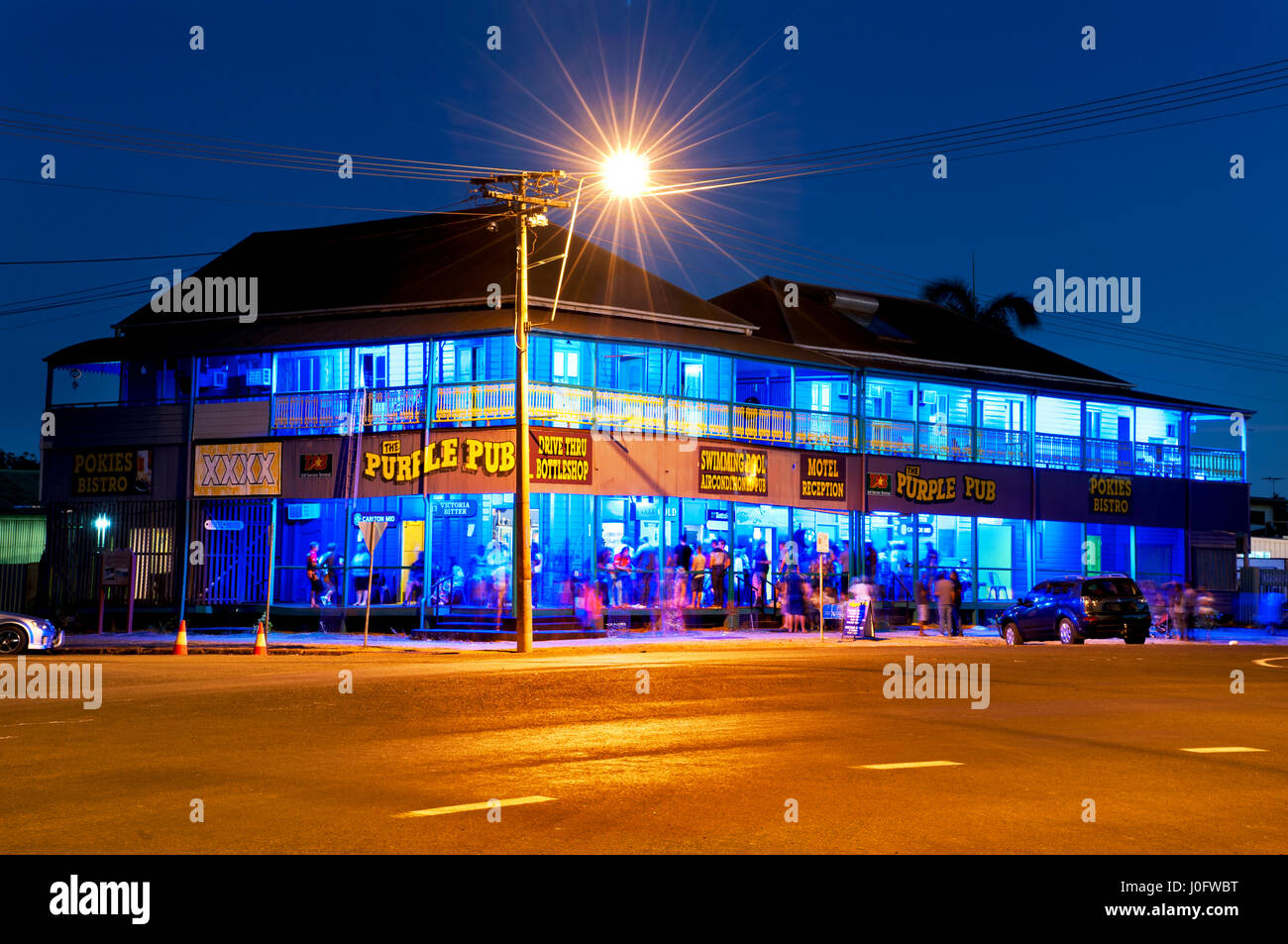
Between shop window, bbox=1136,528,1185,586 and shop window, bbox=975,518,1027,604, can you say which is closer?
shop window, bbox=975,518,1027,604

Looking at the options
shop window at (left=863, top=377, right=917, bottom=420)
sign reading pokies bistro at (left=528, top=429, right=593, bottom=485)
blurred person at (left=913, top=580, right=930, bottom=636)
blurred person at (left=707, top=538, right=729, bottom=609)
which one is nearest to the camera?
sign reading pokies bistro at (left=528, top=429, right=593, bottom=485)

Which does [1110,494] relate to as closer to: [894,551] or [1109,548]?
[1109,548]

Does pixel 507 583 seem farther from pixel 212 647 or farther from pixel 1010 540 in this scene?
pixel 1010 540

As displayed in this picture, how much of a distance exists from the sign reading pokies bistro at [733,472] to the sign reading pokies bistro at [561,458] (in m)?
3.77

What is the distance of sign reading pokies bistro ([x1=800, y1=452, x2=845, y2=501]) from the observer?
126ft

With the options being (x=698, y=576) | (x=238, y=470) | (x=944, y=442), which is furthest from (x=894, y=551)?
(x=238, y=470)

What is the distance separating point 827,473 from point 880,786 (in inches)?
1165

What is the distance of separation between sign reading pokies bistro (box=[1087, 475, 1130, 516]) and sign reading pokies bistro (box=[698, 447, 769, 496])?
13.7 m

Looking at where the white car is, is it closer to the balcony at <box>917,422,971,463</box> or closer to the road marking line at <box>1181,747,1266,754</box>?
the road marking line at <box>1181,747,1266,754</box>

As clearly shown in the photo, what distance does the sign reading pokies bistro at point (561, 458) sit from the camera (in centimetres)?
3278

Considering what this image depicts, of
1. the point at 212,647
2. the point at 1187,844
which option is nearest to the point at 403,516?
the point at 212,647

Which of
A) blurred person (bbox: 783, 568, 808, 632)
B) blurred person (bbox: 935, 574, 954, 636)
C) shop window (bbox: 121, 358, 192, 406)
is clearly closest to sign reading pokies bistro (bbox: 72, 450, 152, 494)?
shop window (bbox: 121, 358, 192, 406)

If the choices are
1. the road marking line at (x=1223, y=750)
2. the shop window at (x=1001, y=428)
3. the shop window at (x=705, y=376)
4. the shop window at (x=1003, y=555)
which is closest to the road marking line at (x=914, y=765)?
the road marking line at (x=1223, y=750)
